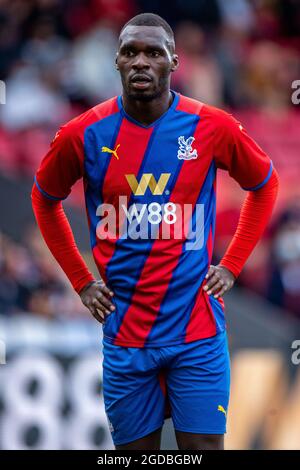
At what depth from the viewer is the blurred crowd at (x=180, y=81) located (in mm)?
8914

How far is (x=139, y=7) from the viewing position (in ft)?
36.3

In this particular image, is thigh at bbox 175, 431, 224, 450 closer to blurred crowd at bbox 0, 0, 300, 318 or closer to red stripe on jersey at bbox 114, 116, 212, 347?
red stripe on jersey at bbox 114, 116, 212, 347

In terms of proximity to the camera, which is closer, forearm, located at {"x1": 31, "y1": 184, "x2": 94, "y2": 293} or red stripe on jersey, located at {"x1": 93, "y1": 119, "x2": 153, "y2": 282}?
red stripe on jersey, located at {"x1": 93, "y1": 119, "x2": 153, "y2": 282}

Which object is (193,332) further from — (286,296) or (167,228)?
(286,296)

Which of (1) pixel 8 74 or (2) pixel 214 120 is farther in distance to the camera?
(1) pixel 8 74

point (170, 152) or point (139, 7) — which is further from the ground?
point (139, 7)

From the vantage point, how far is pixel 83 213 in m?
7.71

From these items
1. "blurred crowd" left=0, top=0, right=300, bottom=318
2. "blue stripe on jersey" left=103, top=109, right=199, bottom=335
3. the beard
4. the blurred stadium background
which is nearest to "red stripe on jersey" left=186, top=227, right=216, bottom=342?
"blue stripe on jersey" left=103, top=109, right=199, bottom=335

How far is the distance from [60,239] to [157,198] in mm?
598

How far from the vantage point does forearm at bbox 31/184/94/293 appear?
5.20 meters

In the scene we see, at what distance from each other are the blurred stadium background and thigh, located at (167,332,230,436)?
227cm

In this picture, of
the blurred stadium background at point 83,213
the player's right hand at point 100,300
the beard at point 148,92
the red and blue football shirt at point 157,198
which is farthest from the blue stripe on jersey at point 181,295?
the blurred stadium background at point 83,213
